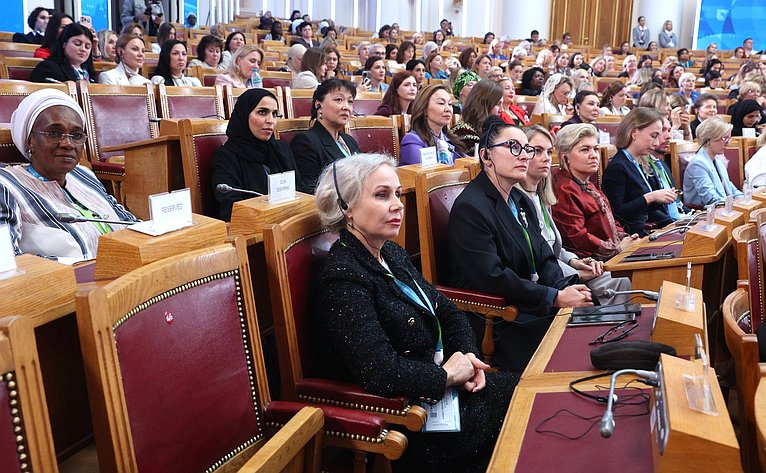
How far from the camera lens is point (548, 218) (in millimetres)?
2811

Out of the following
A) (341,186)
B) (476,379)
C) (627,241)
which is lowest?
(627,241)

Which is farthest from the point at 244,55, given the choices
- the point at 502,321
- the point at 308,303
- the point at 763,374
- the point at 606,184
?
the point at 763,374

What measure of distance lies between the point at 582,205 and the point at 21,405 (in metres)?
2.49

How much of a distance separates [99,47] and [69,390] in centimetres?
634

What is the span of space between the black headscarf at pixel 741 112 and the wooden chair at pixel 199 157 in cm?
478

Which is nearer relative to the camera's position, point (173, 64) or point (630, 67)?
point (173, 64)

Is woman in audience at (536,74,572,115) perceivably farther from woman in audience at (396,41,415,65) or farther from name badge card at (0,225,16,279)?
name badge card at (0,225,16,279)

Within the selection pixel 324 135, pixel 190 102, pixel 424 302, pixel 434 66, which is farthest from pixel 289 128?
pixel 434 66

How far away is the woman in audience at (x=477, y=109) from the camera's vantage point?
404 centimetres

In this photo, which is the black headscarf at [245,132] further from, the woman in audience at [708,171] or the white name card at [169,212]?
the woman in audience at [708,171]

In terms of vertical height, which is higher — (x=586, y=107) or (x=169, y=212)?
(x=169, y=212)

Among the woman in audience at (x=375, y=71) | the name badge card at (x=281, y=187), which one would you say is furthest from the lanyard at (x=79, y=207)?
the woman in audience at (x=375, y=71)

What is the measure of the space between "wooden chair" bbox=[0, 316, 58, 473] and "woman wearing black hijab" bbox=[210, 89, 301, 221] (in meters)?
1.70

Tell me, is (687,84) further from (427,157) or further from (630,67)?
(427,157)
